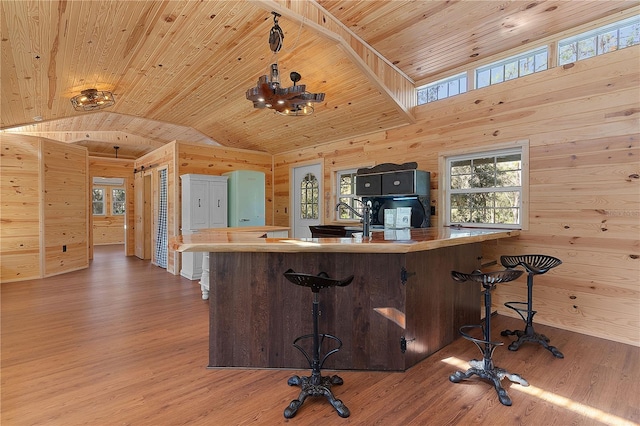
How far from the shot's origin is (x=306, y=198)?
6391 mm

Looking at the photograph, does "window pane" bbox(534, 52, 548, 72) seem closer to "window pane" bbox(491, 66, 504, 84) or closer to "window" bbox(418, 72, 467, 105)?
"window pane" bbox(491, 66, 504, 84)

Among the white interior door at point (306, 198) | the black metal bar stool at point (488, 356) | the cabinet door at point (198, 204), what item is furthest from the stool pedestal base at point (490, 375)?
the cabinet door at point (198, 204)

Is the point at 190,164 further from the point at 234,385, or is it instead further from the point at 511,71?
the point at 511,71

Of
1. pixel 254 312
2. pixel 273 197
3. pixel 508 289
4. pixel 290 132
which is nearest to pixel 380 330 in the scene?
pixel 254 312

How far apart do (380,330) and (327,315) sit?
0.40m

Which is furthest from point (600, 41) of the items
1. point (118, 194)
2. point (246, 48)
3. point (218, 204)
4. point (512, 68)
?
point (118, 194)

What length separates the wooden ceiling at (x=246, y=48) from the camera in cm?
285

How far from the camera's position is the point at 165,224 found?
6.17 meters

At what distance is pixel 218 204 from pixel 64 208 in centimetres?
282

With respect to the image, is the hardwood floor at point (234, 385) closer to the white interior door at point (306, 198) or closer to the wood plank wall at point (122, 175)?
the white interior door at point (306, 198)

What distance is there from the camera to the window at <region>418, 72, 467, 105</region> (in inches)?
160

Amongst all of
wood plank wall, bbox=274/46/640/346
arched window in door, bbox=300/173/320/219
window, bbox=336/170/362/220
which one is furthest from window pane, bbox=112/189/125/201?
wood plank wall, bbox=274/46/640/346

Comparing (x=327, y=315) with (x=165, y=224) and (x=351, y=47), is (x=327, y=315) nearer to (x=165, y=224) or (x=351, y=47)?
(x=351, y=47)

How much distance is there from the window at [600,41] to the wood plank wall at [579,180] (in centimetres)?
11
